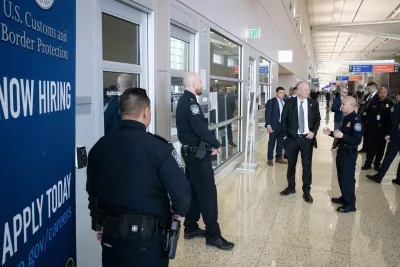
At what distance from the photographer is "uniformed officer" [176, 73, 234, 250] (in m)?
2.90

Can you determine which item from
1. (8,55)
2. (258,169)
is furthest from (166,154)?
(258,169)

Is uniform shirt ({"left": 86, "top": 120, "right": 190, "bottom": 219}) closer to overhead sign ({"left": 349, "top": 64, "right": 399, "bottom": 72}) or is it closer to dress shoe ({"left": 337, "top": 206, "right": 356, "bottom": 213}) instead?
Result: dress shoe ({"left": 337, "top": 206, "right": 356, "bottom": 213})

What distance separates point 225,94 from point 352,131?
266 cm

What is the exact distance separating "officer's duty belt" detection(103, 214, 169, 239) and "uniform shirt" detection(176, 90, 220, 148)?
4.51 ft

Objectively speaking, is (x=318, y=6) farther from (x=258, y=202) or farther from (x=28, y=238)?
(x=28, y=238)

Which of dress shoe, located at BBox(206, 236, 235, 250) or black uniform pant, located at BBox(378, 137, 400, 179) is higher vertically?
black uniform pant, located at BBox(378, 137, 400, 179)

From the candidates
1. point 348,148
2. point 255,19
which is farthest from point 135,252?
point 255,19

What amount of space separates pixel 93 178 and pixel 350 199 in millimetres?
3343

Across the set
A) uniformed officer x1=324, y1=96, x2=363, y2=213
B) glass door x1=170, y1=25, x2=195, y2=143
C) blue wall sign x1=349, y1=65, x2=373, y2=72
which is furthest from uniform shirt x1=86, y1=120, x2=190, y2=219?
blue wall sign x1=349, y1=65, x2=373, y2=72

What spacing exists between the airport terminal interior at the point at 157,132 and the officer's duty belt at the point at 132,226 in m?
0.27

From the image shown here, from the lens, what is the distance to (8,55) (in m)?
1.11

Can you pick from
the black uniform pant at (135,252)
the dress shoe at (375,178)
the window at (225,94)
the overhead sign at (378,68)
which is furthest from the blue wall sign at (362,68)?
the black uniform pant at (135,252)

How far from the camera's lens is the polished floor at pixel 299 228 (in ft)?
9.45

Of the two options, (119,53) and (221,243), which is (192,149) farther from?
(119,53)
